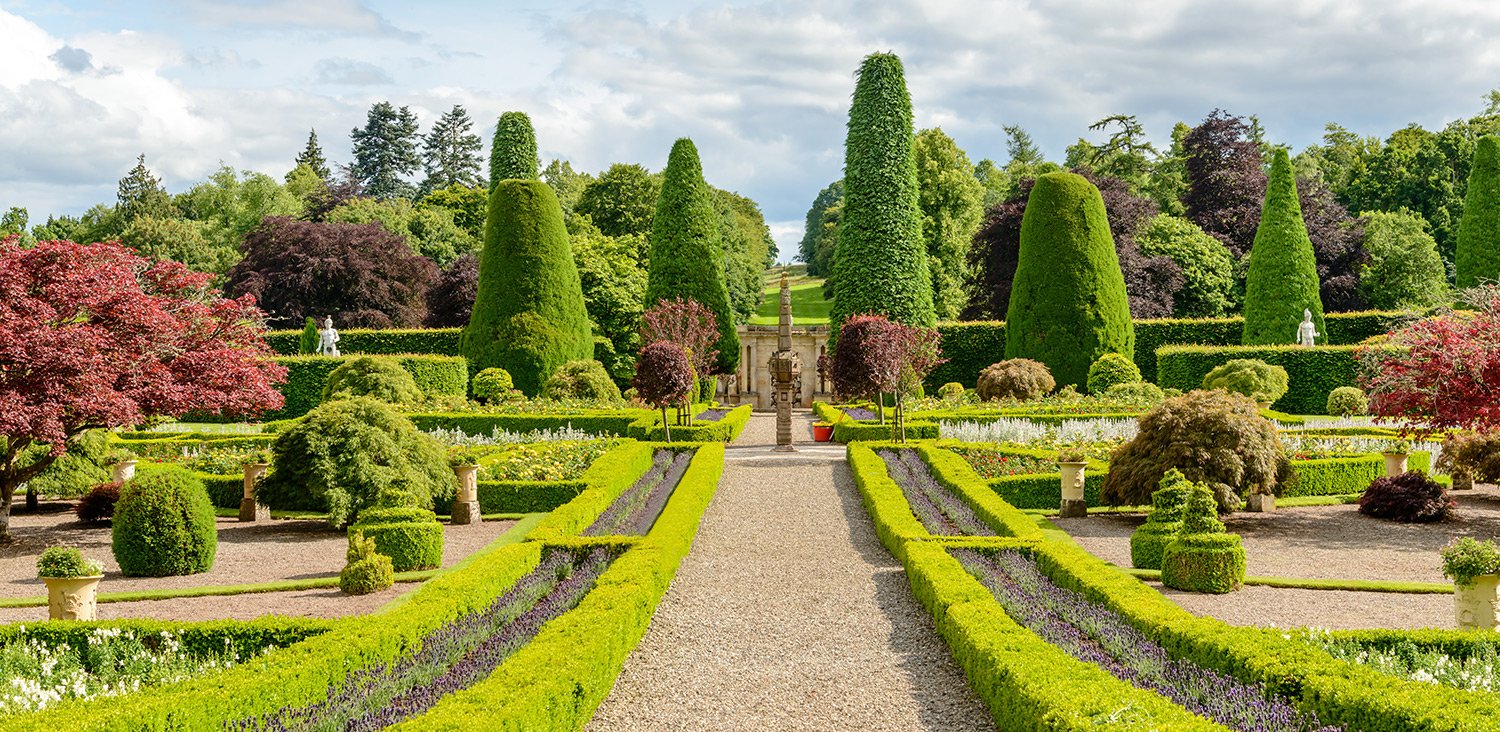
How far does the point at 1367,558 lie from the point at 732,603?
6605 mm

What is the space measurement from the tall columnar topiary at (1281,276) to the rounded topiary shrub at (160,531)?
29277mm

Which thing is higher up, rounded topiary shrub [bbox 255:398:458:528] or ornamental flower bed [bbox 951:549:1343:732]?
rounded topiary shrub [bbox 255:398:458:528]

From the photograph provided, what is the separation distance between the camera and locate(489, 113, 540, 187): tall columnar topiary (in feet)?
139

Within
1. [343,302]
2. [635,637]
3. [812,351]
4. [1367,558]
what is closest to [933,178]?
[812,351]

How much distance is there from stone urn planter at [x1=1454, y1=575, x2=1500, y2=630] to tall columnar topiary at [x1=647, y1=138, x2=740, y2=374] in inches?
989

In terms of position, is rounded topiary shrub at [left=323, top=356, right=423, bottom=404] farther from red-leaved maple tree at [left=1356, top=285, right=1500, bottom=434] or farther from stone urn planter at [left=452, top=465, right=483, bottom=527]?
red-leaved maple tree at [left=1356, top=285, right=1500, bottom=434]

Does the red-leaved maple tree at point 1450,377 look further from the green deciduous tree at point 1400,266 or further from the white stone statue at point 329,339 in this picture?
the green deciduous tree at point 1400,266

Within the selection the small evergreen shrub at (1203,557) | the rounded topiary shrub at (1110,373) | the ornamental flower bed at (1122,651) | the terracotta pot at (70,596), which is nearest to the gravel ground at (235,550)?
the terracotta pot at (70,596)

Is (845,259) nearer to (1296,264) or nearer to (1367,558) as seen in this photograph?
(1296,264)

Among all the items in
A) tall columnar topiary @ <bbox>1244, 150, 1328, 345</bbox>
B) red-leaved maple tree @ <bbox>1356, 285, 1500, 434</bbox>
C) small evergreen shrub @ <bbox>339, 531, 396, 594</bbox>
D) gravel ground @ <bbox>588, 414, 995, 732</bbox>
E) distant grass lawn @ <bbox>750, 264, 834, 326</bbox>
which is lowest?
gravel ground @ <bbox>588, 414, 995, 732</bbox>

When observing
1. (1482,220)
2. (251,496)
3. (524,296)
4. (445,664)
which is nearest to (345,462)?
(251,496)

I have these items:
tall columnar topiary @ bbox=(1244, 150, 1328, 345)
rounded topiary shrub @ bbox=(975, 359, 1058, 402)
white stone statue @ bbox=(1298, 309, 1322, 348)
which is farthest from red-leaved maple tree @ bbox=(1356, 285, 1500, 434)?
tall columnar topiary @ bbox=(1244, 150, 1328, 345)

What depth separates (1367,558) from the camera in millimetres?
11562

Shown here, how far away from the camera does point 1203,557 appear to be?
32.6 feet
